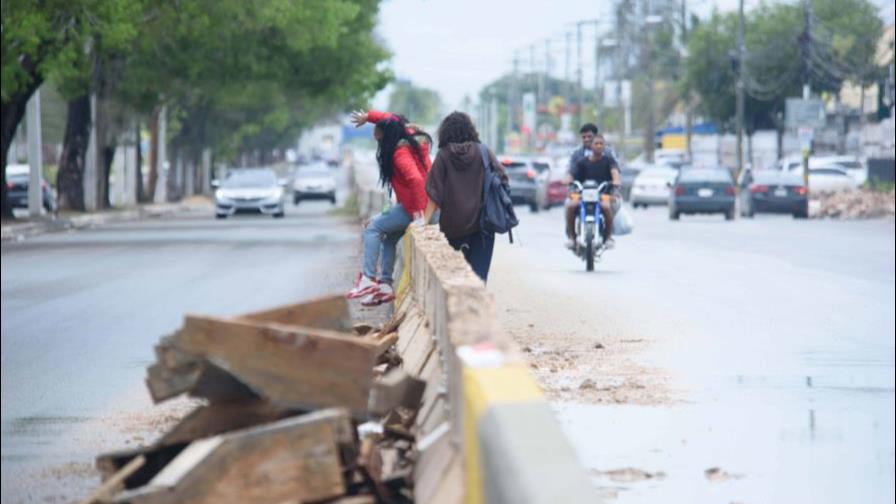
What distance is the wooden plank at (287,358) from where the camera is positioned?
6676 mm

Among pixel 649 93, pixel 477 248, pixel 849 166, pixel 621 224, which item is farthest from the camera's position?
pixel 649 93

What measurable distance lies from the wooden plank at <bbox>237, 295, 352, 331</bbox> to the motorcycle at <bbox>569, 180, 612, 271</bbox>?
17427mm

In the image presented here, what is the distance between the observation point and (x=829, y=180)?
69.0 metres

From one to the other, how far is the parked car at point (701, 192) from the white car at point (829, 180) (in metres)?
15.1

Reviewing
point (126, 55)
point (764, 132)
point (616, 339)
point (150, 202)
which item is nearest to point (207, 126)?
point (150, 202)

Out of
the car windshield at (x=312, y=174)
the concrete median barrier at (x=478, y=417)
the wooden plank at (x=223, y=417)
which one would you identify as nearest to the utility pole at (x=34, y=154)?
the car windshield at (x=312, y=174)

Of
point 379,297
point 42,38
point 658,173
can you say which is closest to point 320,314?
point 379,297

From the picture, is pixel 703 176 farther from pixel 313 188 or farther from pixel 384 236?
pixel 384 236

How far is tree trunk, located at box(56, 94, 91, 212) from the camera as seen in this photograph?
55562 millimetres

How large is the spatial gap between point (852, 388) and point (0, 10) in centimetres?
2266

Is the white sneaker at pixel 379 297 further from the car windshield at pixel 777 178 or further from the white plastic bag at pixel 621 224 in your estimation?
the car windshield at pixel 777 178

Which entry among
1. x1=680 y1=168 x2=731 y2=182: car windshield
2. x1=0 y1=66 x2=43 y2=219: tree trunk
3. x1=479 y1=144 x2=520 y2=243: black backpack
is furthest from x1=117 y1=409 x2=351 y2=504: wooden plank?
x1=680 y1=168 x2=731 y2=182: car windshield

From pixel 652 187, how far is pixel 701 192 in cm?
1282

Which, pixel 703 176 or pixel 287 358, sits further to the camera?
pixel 703 176
